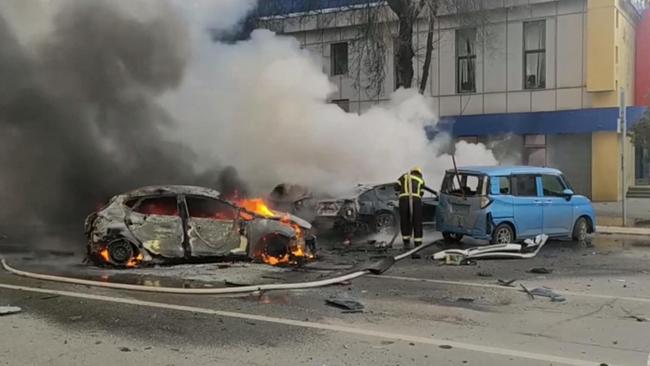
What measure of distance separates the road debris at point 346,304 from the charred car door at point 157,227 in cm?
349

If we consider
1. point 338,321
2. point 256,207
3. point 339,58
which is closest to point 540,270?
point 338,321

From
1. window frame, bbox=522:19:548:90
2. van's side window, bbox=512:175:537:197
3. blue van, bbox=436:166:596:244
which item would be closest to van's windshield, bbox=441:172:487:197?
blue van, bbox=436:166:596:244

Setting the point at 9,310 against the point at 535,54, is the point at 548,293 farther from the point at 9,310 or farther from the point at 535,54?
the point at 535,54

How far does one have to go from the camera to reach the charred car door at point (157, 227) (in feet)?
34.3

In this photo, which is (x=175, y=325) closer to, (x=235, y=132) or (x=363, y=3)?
(x=235, y=132)

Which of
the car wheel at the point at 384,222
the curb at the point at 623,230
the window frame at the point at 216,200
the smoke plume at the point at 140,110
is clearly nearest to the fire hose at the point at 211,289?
the window frame at the point at 216,200

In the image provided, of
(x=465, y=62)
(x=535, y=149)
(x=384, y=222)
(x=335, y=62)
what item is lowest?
(x=384, y=222)

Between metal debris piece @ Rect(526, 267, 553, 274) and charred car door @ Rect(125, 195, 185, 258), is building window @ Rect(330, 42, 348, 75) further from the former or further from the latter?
metal debris piece @ Rect(526, 267, 553, 274)

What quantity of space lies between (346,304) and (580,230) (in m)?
7.94

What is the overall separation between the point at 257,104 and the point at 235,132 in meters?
0.86

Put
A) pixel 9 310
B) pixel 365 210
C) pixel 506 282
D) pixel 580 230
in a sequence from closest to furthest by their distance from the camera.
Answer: pixel 9 310 < pixel 506 282 < pixel 580 230 < pixel 365 210

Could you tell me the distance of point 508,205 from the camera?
497 inches

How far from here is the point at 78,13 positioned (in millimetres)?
15352

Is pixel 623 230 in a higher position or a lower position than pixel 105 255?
lower
